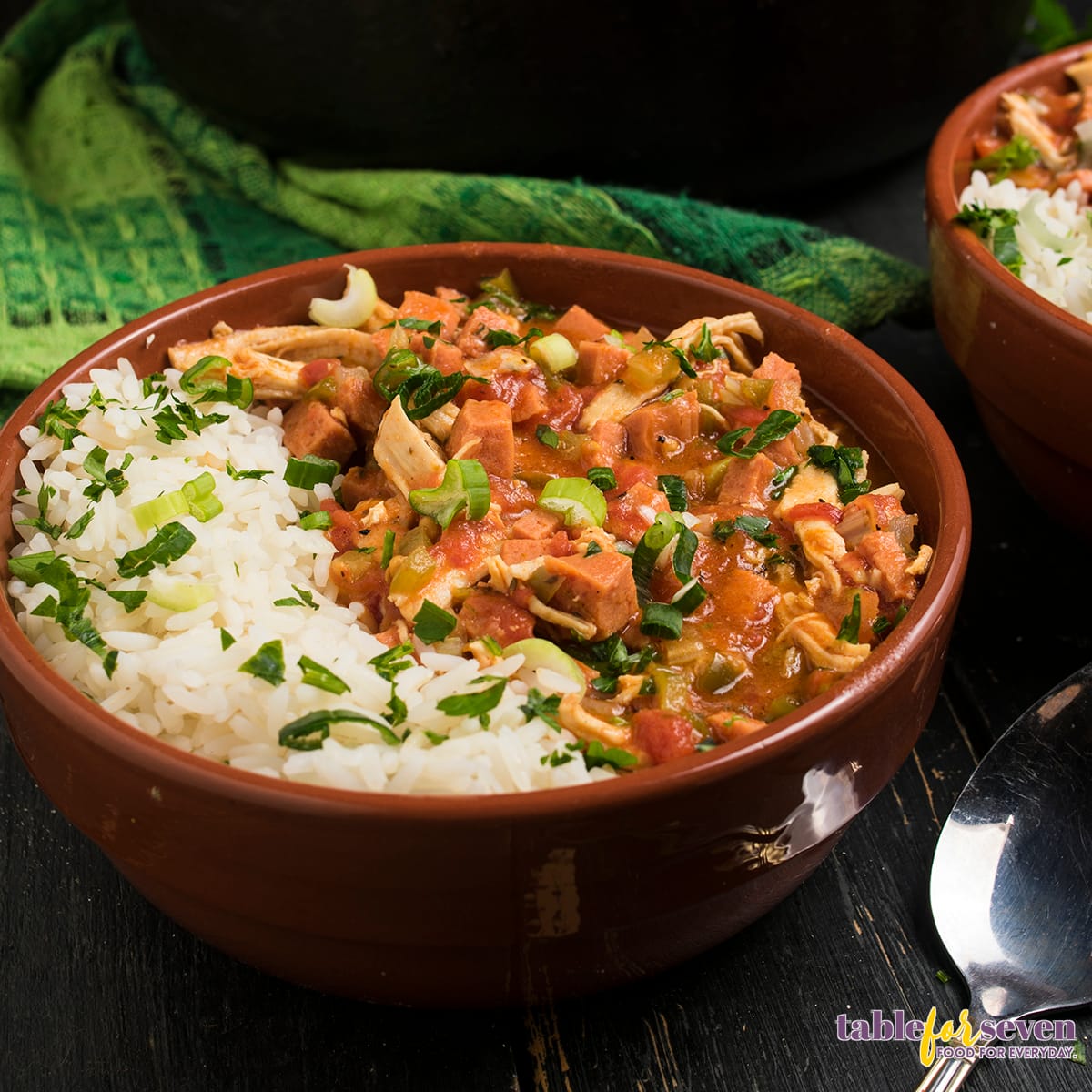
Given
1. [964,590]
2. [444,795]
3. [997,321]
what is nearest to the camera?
[444,795]

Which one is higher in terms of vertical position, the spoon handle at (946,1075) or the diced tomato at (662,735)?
the diced tomato at (662,735)

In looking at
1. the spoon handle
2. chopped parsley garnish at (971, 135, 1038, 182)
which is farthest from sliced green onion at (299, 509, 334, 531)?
chopped parsley garnish at (971, 135, 1038, 182)

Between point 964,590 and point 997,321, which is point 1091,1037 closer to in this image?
point 964,590

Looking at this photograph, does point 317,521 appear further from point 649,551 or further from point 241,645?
point 649,551

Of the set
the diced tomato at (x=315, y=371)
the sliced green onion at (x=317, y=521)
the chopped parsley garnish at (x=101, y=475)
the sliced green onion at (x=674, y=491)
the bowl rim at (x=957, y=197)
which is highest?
the bowl rim at (x=957, y=197)

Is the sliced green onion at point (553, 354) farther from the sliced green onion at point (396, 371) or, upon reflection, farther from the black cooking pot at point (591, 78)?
the black cooking pot at point (591, 78)

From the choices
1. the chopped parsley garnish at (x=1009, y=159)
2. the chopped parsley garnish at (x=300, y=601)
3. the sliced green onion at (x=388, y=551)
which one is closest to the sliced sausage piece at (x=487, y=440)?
the sliced green onion at (x=388, y=551)

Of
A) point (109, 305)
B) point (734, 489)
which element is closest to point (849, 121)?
point (734, 489)
